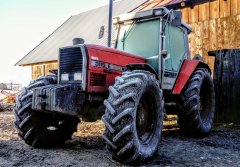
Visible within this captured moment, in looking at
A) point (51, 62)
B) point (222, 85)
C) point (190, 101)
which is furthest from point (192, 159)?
point (51, 62)

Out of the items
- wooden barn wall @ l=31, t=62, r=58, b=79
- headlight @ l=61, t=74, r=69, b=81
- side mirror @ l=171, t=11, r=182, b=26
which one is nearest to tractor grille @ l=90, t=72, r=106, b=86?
headlight @ l=61, t=74, r=69, b=81

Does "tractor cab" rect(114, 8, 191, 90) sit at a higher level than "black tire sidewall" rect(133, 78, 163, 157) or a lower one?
higher

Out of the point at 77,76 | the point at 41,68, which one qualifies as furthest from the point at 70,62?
the point at 41,68

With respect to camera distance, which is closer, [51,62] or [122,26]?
[122,26]

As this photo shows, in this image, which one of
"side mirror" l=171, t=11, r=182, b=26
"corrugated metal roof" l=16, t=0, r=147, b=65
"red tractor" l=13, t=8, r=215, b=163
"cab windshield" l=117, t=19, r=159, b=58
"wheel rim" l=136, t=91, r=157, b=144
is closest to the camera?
"red tractor" l=13, t=8, r=215, b=163

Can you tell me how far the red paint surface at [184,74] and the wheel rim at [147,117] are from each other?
5.08ft

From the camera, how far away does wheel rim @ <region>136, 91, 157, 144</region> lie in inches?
200

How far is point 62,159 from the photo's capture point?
4.84m

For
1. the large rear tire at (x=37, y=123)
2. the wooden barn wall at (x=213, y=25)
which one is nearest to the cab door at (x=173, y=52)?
the large rear tire at (x=37, y=123)

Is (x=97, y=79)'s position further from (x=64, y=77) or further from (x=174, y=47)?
(x=174, y=47)

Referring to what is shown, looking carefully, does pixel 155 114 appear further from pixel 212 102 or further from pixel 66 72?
pixel 212 102

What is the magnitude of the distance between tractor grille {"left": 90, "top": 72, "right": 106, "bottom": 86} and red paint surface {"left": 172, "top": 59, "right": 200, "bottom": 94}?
5.96 feet

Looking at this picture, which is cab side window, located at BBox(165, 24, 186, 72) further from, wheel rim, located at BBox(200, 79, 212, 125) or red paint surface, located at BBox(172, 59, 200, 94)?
wheel rim, located at BBox(200, 79, 212, 125)

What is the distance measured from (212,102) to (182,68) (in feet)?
4.46
